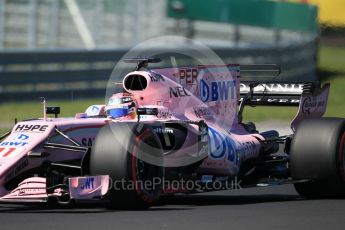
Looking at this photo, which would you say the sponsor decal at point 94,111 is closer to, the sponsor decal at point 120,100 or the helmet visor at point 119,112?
the sponsor decal at point 120,100

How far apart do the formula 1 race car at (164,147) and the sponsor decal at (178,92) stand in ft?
0.05

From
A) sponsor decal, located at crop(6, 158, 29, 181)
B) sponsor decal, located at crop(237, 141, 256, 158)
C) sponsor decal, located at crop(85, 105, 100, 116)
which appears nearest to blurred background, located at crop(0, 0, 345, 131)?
sponsor decal, located at crop(237, 141, 256, 158)

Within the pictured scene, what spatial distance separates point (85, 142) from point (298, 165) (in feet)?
7.98

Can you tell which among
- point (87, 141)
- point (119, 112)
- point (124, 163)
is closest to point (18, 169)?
point (87, 141)

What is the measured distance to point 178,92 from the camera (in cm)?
1236

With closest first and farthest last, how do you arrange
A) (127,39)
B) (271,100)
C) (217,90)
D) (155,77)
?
1. (155,77)
2. (217,90)
3. (271,100)
4. (127,39)

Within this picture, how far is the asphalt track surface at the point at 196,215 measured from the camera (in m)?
9.81

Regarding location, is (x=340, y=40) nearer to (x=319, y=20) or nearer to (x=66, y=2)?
(x=319, y=20)

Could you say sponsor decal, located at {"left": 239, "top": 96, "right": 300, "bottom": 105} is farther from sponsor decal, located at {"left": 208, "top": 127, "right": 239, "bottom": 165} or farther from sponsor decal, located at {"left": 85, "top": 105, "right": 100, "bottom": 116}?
sponsor decal, located at {"left": 85, "top": 105, "right": 100, "bottom": 116}

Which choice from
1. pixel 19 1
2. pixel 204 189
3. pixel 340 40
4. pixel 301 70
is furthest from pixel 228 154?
pixel 340 40

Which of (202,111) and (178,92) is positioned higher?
(178,92)

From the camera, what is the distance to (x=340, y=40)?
113 feet

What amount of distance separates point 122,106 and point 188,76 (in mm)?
1025

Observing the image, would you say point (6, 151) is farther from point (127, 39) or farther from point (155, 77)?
point (127, 39)
